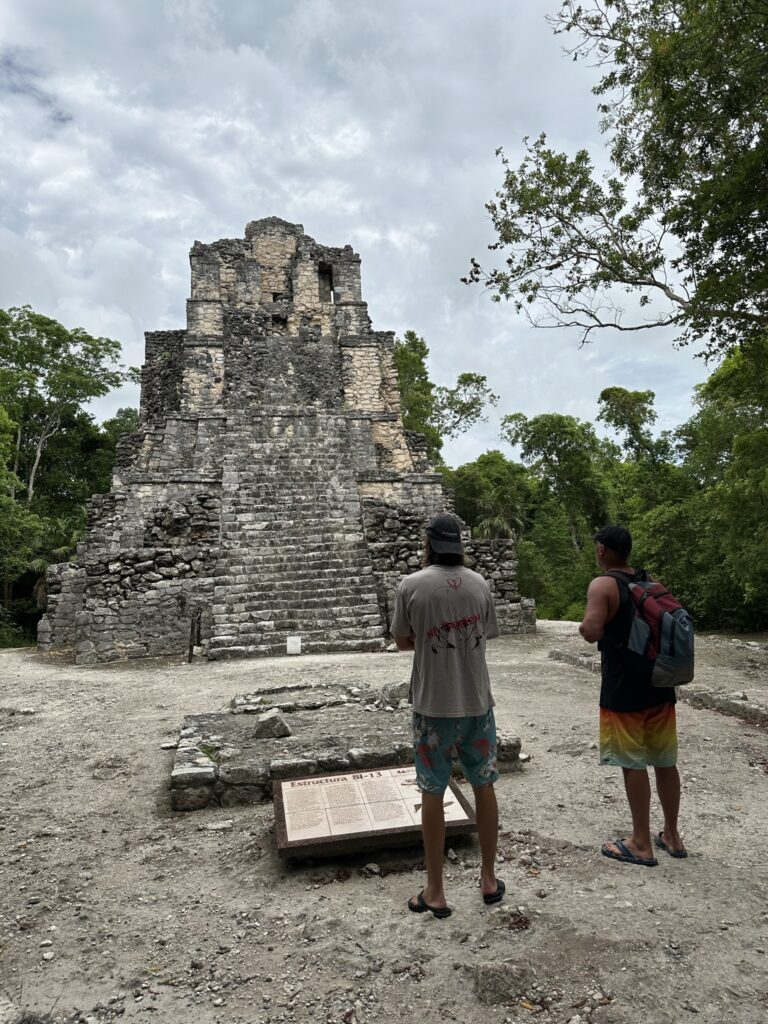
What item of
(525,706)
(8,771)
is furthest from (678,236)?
(8,771)

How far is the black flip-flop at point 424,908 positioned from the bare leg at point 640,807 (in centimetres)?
92

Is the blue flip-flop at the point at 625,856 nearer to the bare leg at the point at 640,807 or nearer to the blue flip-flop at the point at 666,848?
the bare leg at the point at 640,807

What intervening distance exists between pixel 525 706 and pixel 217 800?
Result: 3125 millimetres

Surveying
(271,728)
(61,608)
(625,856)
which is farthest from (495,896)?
(61,608)

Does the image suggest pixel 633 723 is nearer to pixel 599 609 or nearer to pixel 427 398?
pixel 599 609

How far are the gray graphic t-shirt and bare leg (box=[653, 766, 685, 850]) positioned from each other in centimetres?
95

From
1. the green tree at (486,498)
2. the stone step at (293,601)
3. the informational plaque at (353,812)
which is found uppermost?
the green tree at (486,498)

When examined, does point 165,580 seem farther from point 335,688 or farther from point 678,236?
point 678,236

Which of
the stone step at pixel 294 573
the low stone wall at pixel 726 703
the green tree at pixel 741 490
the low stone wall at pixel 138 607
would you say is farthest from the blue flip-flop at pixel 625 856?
the stone step at pixel 294 573

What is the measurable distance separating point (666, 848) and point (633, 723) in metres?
0.62

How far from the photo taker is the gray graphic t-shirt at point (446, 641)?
2.41m

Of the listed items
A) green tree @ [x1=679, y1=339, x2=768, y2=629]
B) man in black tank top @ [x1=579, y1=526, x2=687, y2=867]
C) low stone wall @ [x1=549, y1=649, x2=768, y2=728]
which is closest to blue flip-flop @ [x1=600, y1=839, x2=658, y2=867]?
man in black tank top @ [x1=579, y1=526, x2=687, y2=867]

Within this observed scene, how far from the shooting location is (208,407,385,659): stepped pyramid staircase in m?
9.64

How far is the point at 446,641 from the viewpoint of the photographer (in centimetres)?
244
